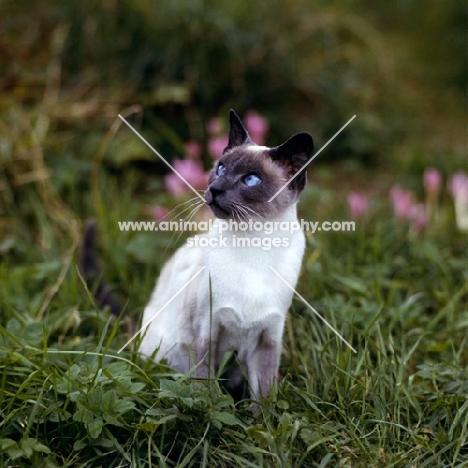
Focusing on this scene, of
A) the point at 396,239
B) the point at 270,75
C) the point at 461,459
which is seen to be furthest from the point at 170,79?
the point at 461,459

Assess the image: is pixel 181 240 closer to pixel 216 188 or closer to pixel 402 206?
pixel 402 206

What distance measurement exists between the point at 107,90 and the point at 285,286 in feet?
8.82

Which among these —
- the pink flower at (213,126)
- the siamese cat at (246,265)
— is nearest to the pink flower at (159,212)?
the pink flower at (213,126)

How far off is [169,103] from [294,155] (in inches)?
97.9

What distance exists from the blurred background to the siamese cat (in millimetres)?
1403

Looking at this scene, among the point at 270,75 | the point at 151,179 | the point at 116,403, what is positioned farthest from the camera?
the point at 270,75

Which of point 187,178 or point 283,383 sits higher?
point 187,178

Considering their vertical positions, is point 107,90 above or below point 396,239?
above

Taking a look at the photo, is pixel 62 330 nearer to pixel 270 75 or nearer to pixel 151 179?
pixel 151 179

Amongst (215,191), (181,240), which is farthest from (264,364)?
(181,240)

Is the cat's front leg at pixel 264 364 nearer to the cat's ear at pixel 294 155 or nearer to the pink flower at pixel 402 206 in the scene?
the cat's ear at pixel 294 155

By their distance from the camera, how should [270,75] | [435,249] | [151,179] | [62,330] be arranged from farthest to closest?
[270,75], [151,179], [435,249], [62,330]

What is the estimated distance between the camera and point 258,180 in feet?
6.79

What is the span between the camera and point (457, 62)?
5570 mm
